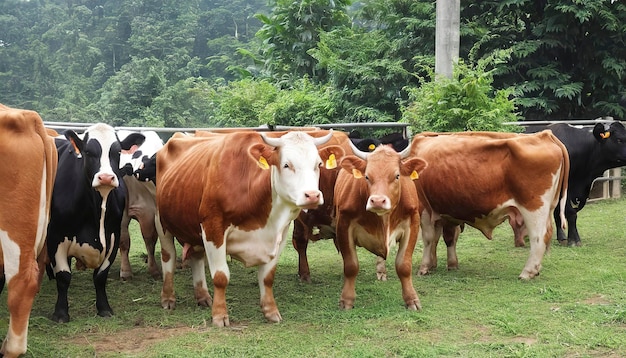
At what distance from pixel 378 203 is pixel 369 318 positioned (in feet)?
3.01

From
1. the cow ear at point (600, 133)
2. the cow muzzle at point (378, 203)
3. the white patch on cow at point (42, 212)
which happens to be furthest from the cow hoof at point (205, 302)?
the cow ear at point (600, 133)

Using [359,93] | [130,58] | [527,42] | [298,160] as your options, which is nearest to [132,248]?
[298,160]

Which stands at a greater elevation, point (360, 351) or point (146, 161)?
point (146, 161)

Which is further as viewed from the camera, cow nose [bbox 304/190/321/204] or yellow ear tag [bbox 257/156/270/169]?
yellow ear tag [bbox 257/156/270/169]

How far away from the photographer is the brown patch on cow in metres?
4.71

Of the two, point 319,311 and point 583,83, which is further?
point 583,83

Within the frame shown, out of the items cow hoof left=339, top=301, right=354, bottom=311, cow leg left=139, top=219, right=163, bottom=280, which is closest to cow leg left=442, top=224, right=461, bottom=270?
cow hoof left=339, top=301, right=354, bottom=311

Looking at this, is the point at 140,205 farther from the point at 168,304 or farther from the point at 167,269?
the point at 168,304

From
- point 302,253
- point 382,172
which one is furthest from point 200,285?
point 382,172

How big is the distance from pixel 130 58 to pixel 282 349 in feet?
81.8

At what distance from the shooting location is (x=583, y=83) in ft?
51.5

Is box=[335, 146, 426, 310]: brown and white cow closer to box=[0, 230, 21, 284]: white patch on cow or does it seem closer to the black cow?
box=[0, 230, 21, 284]: white patch on cow

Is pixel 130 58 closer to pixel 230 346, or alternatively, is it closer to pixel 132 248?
pixel 132 248

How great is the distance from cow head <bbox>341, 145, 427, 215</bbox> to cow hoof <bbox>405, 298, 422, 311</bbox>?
0.83 metres
